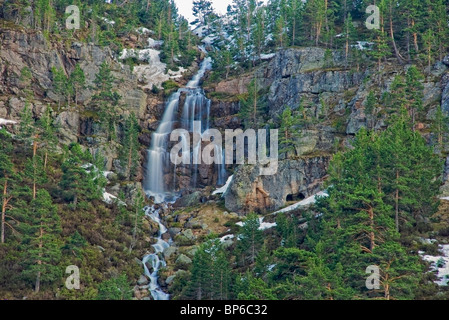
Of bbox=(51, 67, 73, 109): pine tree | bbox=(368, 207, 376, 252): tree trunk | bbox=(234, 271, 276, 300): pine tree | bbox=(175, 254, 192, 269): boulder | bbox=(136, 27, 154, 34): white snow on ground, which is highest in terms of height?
bbox=(136, 27, 154, 34): white snow on ground

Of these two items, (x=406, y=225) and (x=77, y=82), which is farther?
(x=77, y=82)

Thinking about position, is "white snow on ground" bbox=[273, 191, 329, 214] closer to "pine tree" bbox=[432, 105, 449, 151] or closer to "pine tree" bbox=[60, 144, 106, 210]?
"pine tree" bbox=[432, 105, 449, 151]

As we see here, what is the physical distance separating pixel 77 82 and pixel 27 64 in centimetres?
822

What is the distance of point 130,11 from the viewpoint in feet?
418

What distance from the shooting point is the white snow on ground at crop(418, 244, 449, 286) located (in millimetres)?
46091

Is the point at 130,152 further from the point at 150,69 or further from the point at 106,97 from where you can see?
the point at 150,69

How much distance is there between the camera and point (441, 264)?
48344 millimetres

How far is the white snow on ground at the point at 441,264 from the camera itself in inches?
1815

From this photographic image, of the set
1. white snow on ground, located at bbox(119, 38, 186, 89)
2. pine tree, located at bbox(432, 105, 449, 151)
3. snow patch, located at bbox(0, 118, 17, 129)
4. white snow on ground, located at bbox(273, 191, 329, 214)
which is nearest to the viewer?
pine tree, located at bbox(432, 105, 449, 151)

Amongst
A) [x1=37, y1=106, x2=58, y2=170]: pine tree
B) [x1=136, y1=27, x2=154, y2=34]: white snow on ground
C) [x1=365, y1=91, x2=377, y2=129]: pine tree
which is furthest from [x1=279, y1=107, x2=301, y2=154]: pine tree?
[x1=136, y1=27, x2=154, y2=34]: white snow on ground

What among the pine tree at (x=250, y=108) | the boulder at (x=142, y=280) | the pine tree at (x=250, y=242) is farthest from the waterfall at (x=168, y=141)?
the pine tree at (x=250, y=242)
